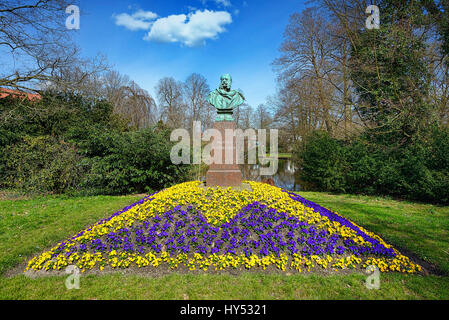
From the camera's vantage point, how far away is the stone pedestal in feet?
20.3

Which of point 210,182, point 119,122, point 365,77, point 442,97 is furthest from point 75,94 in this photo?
point 442,97

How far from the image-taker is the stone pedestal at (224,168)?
243 inches

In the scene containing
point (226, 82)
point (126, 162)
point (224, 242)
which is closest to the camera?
point (224, 242)

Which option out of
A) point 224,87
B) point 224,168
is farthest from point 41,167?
point 224,87

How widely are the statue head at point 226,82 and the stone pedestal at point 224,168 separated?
125 cm

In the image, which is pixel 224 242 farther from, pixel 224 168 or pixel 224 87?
pixel 224 87

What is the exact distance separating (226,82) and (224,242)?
4.94 m

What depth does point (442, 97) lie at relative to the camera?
10.0 metres

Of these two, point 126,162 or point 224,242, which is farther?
point 126,162

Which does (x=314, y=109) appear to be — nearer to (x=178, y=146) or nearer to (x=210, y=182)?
(x=178, y=146)

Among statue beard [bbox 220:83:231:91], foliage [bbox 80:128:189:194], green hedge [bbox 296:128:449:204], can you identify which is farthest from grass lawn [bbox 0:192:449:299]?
statue beard [bbox 220:83:231:91]

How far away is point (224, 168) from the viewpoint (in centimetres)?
626

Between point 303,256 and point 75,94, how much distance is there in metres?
14.8

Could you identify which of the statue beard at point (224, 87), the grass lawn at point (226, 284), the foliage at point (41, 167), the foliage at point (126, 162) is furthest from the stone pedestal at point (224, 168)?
the foliage at point (41, 167)
